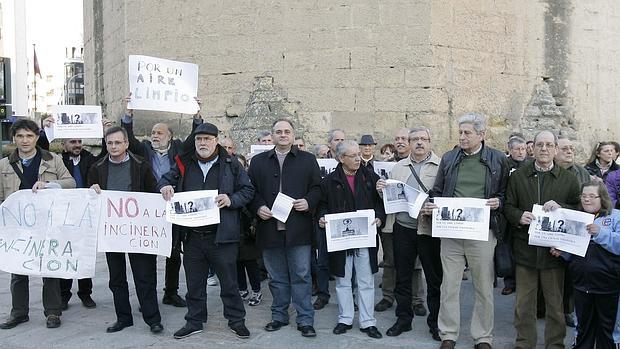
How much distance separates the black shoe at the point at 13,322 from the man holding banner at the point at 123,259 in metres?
0.97

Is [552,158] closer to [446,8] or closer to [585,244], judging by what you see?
[585,244]

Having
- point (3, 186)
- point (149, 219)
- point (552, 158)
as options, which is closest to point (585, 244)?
point (552, 158)

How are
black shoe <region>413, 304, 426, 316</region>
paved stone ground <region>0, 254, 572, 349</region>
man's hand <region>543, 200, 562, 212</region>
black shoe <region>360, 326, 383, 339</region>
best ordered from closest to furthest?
man's hand <region>543, 200, 562, 212</region>
paved stone ground <region>0, 254, 572, 349</region>
black shoe <region>360, 326, 383, 339</region>
black shoe <region>413, 304, 426, 316</region>

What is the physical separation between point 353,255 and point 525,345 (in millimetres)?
1685

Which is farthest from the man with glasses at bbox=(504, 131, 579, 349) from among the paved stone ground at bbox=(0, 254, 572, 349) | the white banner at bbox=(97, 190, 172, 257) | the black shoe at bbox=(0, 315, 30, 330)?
the black shoe at bbox=(0, 315, 30, 330)

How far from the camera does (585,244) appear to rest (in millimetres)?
4539

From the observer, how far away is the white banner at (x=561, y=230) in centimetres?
455

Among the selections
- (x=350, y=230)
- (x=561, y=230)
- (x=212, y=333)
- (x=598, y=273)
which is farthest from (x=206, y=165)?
(x=598, y=273)

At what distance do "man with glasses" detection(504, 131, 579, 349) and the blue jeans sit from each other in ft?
6.25

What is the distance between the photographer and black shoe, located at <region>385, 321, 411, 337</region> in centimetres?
547

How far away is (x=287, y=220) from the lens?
5508 mm

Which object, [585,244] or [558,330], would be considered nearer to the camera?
[585,244]

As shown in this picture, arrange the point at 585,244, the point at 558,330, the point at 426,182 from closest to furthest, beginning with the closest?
the point at 585,244 < the point at 558,330 < the point at 426,182

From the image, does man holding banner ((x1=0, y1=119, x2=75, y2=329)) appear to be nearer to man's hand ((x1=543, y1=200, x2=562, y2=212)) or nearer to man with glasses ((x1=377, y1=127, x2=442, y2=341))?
man with glasses ((x1=377, y1=127, x2=442, y2=341))
